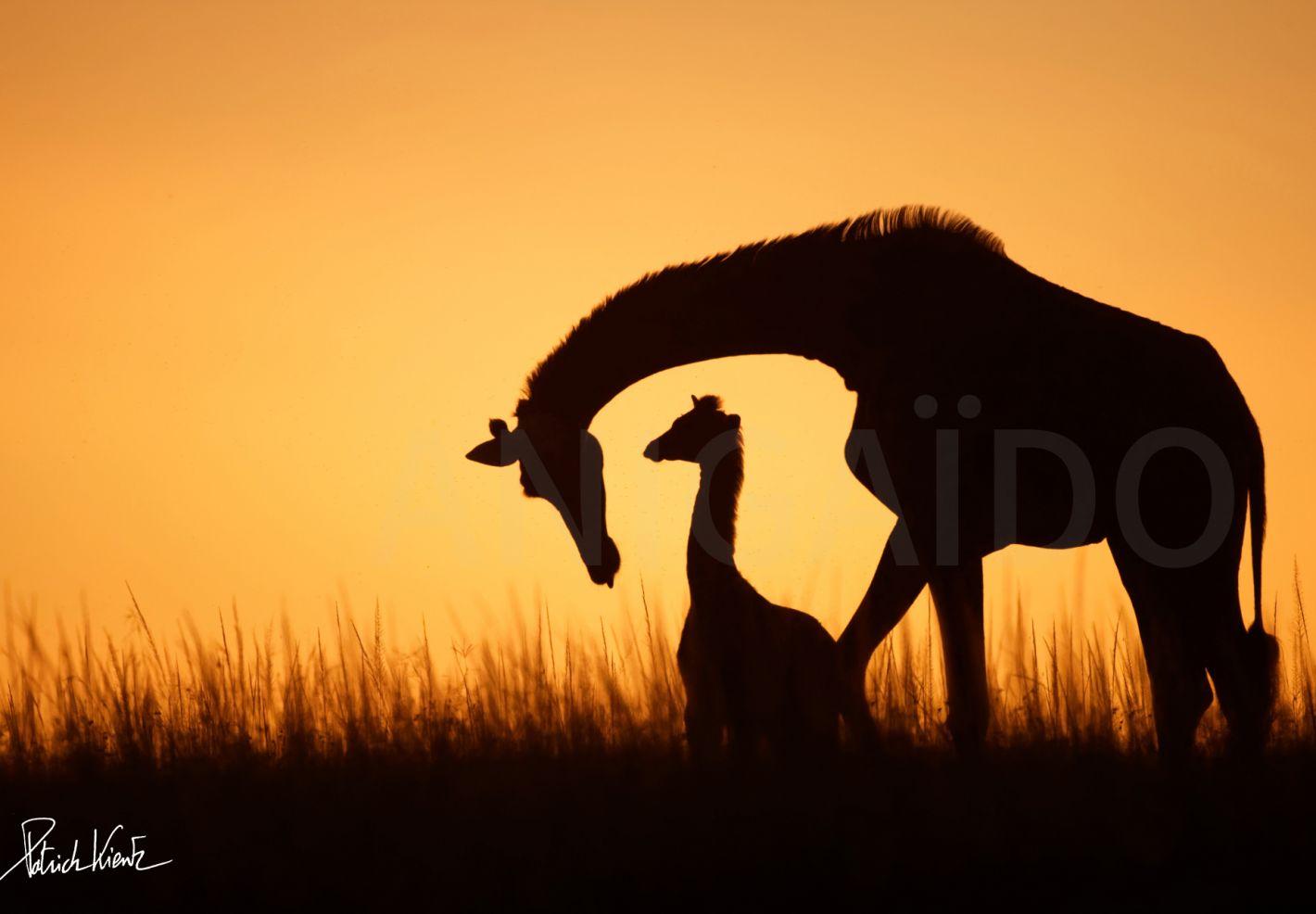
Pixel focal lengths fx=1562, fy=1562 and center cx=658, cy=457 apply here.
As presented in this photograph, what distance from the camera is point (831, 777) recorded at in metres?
6.56

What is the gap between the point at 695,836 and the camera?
5508 millimetres

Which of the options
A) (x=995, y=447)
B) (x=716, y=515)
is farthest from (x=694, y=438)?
(x=995, y=447)

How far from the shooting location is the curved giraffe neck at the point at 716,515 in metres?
6.97

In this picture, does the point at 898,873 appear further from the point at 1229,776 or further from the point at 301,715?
the point at 301,715

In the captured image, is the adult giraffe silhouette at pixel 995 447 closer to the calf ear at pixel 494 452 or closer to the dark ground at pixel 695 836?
the calf ear at pixel 494 452

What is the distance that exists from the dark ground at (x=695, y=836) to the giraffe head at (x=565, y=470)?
4.56 ft

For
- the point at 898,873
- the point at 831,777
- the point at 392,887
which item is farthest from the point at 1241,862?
the point at 392,887

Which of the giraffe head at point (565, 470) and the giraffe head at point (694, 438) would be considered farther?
the giraffe head at point (565, 470)

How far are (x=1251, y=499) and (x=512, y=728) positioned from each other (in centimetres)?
387

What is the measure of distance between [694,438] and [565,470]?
3.30 feet
